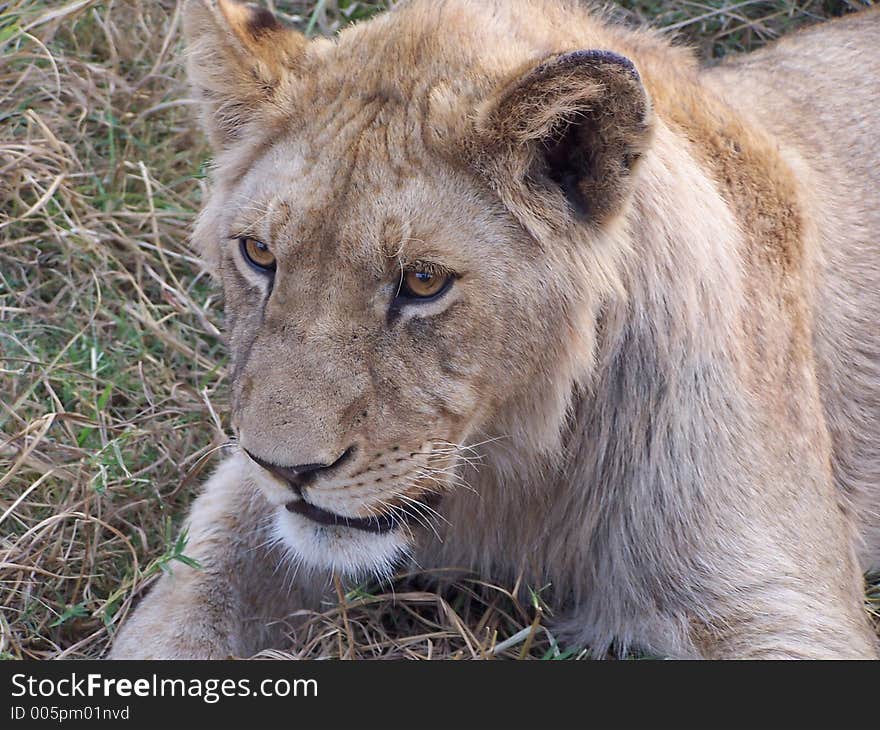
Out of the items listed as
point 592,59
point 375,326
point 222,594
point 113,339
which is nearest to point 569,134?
point 592,59

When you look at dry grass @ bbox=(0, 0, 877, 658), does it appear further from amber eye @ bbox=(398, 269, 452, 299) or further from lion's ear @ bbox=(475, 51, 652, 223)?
lion's ear @ bbox=(475, 51, 652, 223)

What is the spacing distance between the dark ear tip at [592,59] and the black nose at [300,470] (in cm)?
79

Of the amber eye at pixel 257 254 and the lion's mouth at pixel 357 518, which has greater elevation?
the amber eye at pixel 257 254

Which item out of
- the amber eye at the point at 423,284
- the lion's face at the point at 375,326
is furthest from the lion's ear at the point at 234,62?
the amber eye at the point at 423,284

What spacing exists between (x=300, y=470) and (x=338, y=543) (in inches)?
11.3

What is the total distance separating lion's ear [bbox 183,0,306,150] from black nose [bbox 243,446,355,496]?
75 centimetres

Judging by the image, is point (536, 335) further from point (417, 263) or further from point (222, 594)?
point (222, 594)

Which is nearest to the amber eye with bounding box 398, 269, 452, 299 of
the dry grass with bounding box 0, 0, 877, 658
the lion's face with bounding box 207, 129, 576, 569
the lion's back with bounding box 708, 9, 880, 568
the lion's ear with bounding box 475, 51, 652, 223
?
the lion's face with bounding box 207, 129, 576, 569

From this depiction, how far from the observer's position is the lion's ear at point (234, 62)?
8.64ft

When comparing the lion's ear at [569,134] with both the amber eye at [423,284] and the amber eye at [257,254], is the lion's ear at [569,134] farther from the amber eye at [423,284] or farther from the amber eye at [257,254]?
the amber eye at [257,254]

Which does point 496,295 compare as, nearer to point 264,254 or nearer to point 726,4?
point 264,254

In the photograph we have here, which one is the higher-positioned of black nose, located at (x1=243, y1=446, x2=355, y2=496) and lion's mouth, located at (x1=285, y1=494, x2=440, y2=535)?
black nose, located at (x1=243, y1=446, x2=355, y2=496)

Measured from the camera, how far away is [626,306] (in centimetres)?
256

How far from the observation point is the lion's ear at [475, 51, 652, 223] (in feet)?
7.24
